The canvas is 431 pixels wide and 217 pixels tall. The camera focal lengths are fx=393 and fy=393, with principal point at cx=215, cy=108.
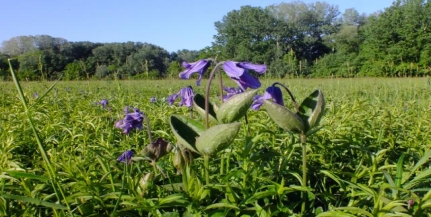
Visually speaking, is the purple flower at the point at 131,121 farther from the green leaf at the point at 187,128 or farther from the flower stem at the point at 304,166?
the flower stem at the point at 304,166

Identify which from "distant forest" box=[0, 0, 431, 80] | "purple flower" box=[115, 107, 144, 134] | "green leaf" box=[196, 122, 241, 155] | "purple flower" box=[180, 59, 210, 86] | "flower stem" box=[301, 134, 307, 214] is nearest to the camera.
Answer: "green leaf" box=[196, 122, 241, 155]

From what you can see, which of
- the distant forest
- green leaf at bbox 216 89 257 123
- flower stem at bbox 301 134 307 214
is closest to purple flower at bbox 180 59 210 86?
green leaf at bbox 216 89 257 123

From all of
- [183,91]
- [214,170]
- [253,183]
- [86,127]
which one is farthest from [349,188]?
[86,127]

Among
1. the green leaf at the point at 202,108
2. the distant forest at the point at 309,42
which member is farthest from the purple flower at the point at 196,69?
the distant forest at the point at 309,42

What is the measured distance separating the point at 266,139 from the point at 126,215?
766 mm

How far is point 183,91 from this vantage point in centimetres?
170

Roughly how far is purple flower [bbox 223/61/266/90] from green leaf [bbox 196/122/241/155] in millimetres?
199

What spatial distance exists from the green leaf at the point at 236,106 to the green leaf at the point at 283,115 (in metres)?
0.04

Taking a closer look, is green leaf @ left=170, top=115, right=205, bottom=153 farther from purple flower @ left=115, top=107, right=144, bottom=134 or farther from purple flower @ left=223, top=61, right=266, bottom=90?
purple flower @ left=115, top=107, right=144, bottom=134

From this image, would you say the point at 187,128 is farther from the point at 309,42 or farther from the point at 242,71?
the point at 309,42

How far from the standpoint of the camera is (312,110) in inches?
36.9

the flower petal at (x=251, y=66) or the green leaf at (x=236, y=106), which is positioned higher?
the flower petal at (x=251, y=66)

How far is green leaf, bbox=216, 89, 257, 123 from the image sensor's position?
0.88 metres

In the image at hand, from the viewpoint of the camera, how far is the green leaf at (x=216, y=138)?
81 cm
